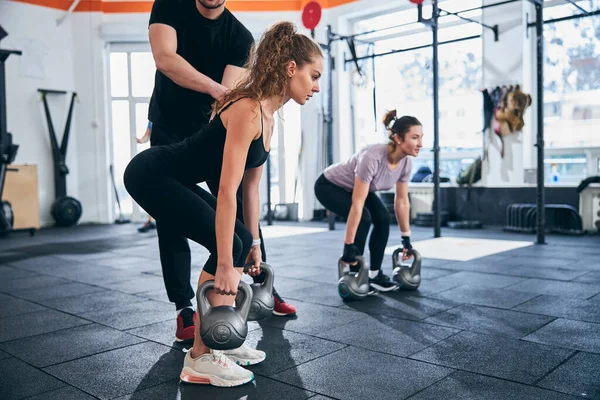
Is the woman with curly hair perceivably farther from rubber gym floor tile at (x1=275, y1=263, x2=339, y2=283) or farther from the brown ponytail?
rubber gym floor tile at (x1=275, y1=263, x2=339, y2=283)

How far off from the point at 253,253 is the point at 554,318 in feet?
4.19

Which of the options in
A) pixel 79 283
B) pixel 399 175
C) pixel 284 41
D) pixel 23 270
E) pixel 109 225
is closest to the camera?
pixel 284 41

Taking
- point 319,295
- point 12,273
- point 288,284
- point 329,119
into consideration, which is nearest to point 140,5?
point 329,119

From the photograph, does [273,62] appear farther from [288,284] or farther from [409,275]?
[288,284]

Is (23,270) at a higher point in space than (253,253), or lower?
lower

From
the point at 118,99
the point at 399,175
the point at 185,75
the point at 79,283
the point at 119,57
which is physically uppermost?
the point at 119,57

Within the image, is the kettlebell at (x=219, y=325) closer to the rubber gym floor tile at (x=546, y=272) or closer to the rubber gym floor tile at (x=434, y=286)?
the rubber gym floor tile at (x=434, y=286)

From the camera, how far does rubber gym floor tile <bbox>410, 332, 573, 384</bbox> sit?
1597mm

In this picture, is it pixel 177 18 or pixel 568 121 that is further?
pixel 568 121

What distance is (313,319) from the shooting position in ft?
7.41

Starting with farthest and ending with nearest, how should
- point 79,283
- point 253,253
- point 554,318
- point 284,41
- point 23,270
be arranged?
point 23,270 < point 79,283 < point 554,318 < point 253,253 < point 284,41

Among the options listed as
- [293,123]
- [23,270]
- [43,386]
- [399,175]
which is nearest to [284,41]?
[43,386]

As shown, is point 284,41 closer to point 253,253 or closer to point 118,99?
point 253,253

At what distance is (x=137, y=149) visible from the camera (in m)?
7.93
